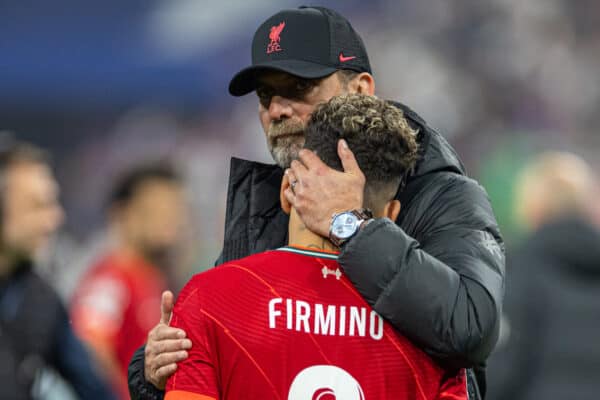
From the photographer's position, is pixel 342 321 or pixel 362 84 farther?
pixel 362 84

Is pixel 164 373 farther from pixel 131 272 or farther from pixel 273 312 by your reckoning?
pixel 131 272

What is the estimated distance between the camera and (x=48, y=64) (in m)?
8.35

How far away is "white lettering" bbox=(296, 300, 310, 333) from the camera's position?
167cm

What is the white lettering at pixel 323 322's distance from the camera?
1.67 m

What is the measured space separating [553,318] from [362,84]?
1719 mm

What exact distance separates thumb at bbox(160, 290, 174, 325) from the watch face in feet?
1.22

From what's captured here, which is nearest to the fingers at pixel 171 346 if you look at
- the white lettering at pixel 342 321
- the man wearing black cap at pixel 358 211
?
the man wearing black cap at pixel 358 211

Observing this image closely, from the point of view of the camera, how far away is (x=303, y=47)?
233 centimetres

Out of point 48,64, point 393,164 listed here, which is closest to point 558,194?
point 393,164

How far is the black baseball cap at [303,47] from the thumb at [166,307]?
25.4 inches

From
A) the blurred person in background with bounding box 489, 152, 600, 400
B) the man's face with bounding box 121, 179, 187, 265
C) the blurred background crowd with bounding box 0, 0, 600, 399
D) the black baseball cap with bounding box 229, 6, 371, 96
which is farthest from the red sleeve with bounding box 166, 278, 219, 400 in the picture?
the blurred background crowd with bounding box 0, 0, 600, 399

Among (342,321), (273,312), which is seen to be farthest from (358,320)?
(273,312)

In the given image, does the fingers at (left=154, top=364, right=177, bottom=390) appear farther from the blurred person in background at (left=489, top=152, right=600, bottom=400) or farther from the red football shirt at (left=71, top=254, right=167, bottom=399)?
the red football shirt at (left=71, top=254, right=167, bottom=399)

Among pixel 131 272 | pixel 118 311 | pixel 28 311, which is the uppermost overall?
pixel 28 311
